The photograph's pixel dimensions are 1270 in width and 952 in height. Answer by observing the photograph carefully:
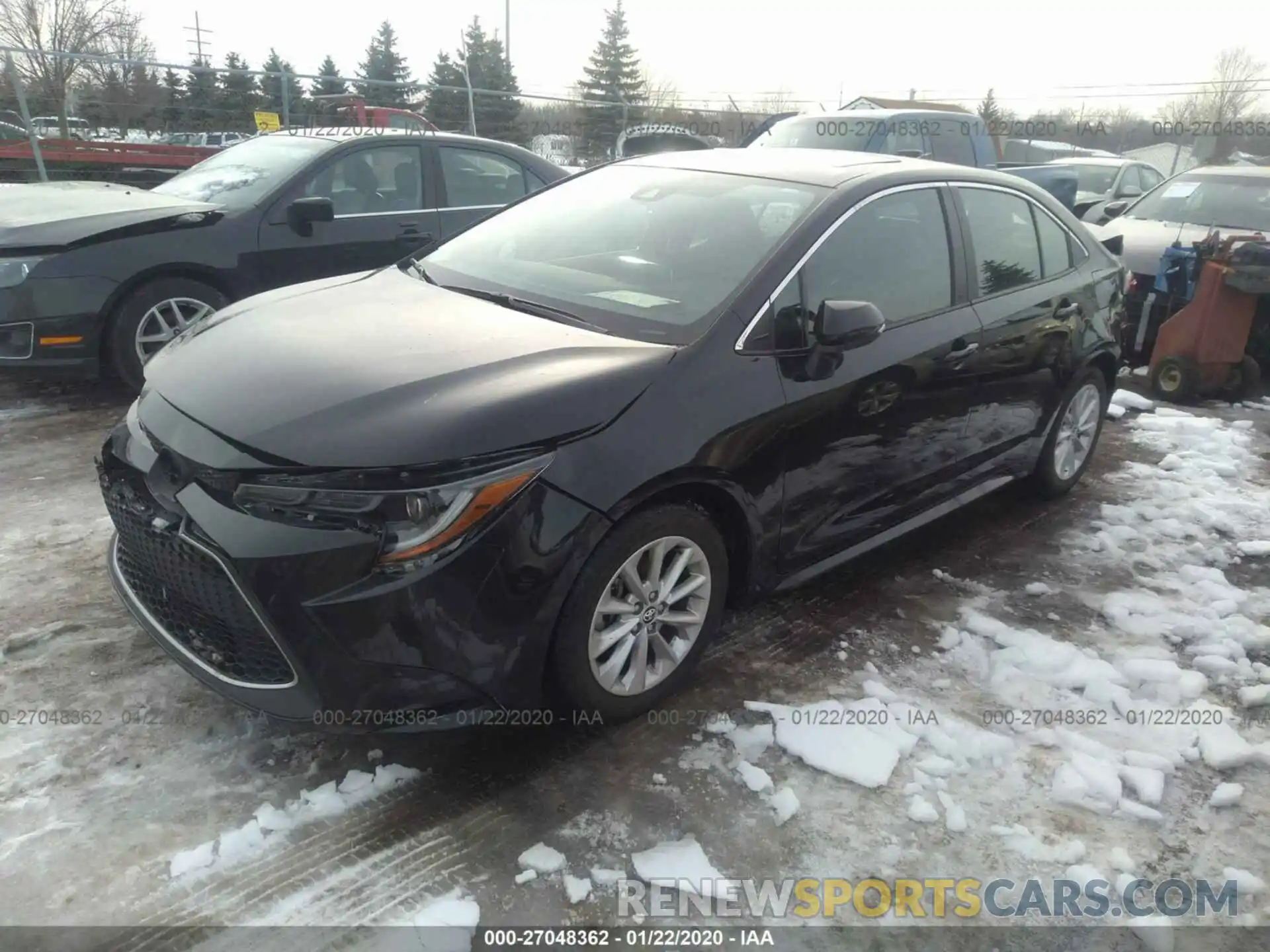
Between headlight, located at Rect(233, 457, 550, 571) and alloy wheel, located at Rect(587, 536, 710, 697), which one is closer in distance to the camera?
headlight, located at Rect(233, 457, 550, 571)

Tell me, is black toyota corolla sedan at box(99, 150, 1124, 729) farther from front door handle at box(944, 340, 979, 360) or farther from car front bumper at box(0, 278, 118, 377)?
car front bumper at box(0, 278, 118, 377)

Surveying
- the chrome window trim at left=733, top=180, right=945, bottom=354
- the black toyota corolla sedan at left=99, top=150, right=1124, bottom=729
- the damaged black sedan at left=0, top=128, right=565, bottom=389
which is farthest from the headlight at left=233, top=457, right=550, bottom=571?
the damaged black sedan at left=0, top=128, right=565, bottom=389

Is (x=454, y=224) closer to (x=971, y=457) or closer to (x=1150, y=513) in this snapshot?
(x=971, y=457)

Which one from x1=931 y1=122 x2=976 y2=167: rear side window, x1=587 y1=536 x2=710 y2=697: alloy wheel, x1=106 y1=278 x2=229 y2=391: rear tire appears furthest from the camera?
x1=931 y1=122 x2=976 y2=167: rear side window

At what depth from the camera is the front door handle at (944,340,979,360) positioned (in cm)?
357

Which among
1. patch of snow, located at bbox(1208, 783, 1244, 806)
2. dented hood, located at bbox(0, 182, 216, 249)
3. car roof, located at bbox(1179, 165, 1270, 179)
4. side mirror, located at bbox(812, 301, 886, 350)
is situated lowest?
patch of snow, located at bbox(1208, 783, 1244, 806)

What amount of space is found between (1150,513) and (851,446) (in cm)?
248

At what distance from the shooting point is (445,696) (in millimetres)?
2348

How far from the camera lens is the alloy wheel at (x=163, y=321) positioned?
17.4 ft

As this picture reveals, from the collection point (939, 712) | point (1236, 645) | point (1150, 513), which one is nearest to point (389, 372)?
point (939, 712)

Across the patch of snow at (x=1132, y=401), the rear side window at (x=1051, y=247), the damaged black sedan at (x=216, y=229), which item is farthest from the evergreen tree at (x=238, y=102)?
the rear side window at (x=1051, y=247)

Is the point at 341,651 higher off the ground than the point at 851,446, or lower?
lower

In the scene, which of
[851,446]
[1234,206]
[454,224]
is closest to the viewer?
[851,446]

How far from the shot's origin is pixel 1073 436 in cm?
476
